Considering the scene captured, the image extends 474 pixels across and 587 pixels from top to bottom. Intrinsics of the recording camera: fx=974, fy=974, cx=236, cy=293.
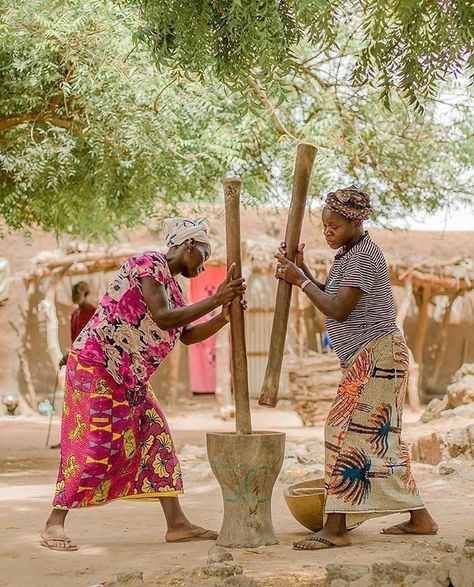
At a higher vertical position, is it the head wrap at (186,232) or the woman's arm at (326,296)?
the head wrap at (186,232)

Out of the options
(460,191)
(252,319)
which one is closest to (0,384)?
(252,319)

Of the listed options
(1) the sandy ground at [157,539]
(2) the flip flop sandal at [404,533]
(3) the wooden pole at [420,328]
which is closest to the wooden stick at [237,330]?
(1) the sandy ground at [157,539]

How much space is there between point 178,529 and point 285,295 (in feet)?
4.10

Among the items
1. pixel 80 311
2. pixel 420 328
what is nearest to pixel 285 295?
pixel 80 311

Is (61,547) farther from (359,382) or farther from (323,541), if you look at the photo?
(359,382)

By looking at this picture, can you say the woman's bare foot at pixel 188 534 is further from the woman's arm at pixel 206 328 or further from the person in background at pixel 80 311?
the person in background at pixel 80 311

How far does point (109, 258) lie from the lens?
52.9 ft

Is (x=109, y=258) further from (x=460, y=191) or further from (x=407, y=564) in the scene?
(x=407, y=564)

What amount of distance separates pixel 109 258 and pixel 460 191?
8.05 metres

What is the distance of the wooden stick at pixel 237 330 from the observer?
4289 mm

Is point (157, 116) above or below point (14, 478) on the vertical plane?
above

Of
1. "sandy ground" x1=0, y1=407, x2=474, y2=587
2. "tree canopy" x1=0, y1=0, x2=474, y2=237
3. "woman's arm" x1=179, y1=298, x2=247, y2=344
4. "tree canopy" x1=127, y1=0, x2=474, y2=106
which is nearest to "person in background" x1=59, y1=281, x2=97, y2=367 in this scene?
"tree canopy" x1=0, y1=0, x2=474, y2=237

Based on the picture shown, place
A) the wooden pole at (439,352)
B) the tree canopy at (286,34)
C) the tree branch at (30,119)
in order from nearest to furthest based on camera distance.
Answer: the tree canopy at (286,34), the tree branch at (30,119), the wooden pole at (439,352)

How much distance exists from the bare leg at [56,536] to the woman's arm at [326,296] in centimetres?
151
